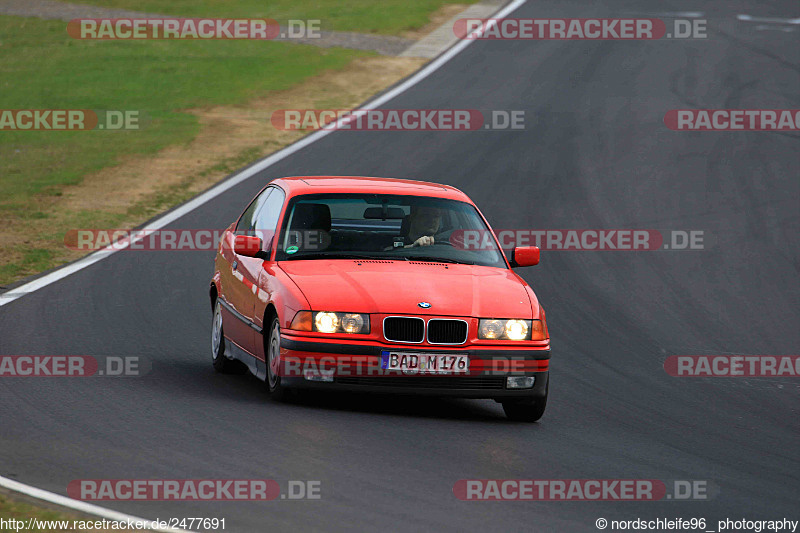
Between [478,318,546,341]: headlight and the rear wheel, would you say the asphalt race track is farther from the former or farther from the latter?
[478,318,546,341]: headlight

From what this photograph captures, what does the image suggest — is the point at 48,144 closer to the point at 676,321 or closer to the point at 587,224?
the point at 587,224

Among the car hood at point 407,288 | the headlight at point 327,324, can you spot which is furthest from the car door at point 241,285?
the headlight at point 327,324

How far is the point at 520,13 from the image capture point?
35.4 metres

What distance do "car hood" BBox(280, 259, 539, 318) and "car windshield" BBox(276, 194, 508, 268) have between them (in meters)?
0.21

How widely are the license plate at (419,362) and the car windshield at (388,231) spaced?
122 centimetres

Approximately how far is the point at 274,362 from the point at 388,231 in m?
1.61

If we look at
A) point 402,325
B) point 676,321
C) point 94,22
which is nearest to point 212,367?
point 402,325

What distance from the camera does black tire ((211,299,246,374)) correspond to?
10.0m

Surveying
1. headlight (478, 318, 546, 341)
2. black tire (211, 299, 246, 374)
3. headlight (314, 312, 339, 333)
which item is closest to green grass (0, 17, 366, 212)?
black tire (211, 299, 246, 374)

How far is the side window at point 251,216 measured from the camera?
10461 mm

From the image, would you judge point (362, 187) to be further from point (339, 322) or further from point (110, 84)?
point (110, 84)

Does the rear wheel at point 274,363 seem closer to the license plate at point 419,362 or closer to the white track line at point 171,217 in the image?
Result: the license plate at point 419,362

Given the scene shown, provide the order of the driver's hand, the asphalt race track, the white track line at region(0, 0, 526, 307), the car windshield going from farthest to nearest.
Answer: the white track line at region(0, 0, 526, 307) → the driver's hand → the car windshield → the asphalt race track

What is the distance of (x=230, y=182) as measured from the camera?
19203mm
